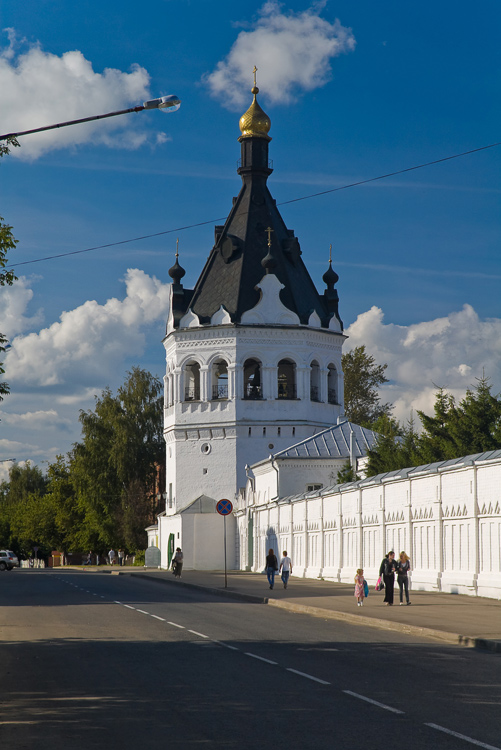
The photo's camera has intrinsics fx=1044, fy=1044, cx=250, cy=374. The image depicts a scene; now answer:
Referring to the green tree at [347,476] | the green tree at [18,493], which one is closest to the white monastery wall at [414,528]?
the green tree at [347,476]

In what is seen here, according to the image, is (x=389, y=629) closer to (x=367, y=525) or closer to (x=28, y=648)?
(x=28, y=648)

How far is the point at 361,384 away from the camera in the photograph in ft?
277

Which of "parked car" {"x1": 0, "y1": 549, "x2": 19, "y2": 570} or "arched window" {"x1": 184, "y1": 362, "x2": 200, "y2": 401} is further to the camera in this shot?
"parked car" {"x1": 0, "y1": 549, "x2": 19, "y2": 570}

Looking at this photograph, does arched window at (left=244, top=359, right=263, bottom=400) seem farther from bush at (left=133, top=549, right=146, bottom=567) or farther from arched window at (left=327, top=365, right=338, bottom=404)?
bush at (left=133, top=549, right=146, bottom=567)

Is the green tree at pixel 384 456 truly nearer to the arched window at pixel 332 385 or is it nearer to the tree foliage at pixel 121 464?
the arched window at pixel 332 385

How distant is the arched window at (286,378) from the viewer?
61.9m

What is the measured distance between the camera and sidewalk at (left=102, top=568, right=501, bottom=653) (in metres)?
15.9

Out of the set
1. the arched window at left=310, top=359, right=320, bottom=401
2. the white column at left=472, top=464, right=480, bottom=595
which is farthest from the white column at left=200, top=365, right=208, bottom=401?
the white column at left=472, top=464, right=480, bottom=595

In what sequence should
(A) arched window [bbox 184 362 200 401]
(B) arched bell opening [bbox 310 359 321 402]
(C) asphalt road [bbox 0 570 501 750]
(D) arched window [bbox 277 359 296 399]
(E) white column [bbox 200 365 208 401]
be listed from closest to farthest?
(C) asphalt road [bbox 0 570 501 750] → (E) white column [bbox 200 365 208 401] → (D) arched window [bbox 277 359 296 399] → (B) arched bell opening [bbox 310 359 321 402] → (A) arched window [bbox 184 362 200 401]

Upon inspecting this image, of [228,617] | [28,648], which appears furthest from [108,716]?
[228,617]

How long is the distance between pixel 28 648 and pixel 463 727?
8112mm

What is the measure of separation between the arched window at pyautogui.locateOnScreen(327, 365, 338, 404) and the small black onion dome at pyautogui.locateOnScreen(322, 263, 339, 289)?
6533 millimetres

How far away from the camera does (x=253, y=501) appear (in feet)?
182

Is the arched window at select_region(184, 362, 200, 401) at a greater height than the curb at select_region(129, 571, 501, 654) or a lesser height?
greater
